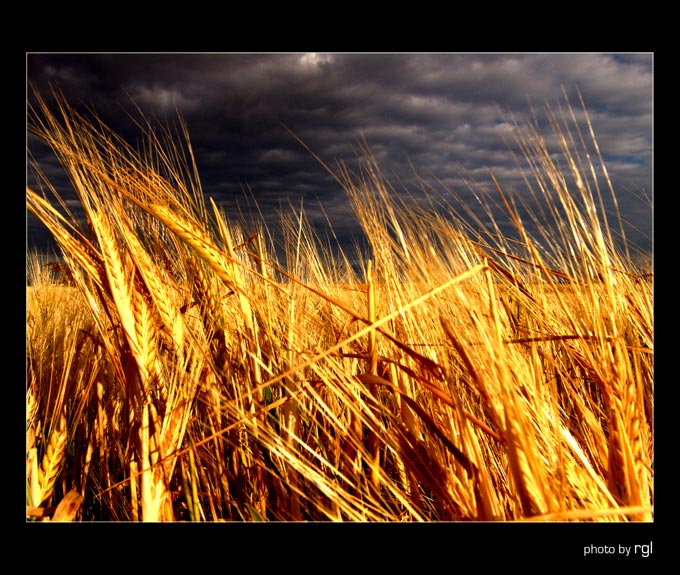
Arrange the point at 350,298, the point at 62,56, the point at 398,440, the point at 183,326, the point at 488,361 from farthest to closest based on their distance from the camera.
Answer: the point at 350,298
the point at 62,56
the point at 183,326
the point at 398,440
the point at 488,361

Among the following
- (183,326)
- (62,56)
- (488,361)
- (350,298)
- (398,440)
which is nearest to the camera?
(488,361)

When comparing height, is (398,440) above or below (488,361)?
below

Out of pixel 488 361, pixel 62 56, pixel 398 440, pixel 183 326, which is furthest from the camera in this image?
pixel 62 56

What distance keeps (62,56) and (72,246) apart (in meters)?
0.53

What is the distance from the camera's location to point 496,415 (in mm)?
649
